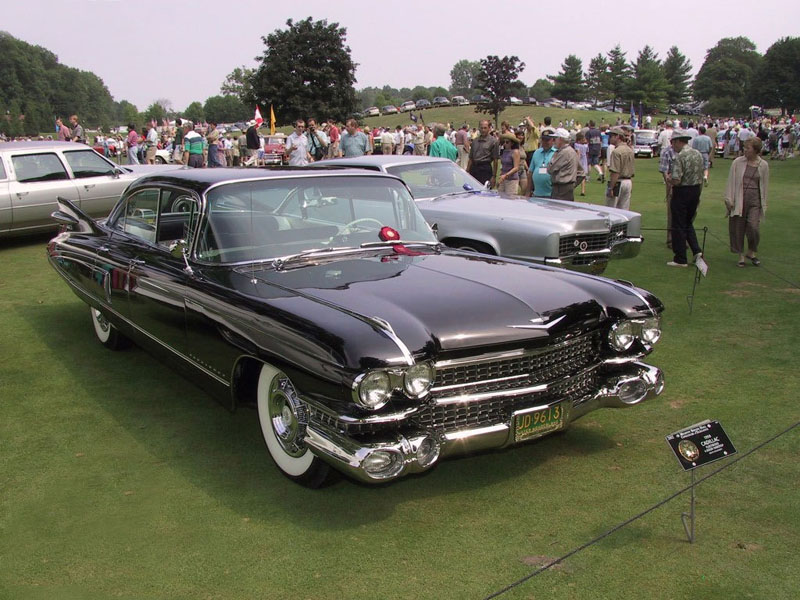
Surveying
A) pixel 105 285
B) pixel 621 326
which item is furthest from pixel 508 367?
pixel 105 285

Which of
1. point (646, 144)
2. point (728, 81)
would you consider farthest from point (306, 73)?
point (728, 81)

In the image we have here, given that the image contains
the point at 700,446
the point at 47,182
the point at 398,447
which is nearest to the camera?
the point at 398,447

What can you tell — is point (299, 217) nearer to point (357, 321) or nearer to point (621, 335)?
point (357, 321)

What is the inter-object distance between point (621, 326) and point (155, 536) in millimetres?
2801

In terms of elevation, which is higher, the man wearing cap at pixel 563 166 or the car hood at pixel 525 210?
the man wearing cap at pixel 563 166

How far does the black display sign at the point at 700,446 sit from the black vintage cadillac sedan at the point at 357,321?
636 millimetres

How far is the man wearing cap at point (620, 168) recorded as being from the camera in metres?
11.4

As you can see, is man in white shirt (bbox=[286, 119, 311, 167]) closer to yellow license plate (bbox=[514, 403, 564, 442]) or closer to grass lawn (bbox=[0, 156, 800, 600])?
grass lawn (bbox=[0, 156, 800, 600])

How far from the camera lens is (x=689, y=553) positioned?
338cm

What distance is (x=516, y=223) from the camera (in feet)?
26.4

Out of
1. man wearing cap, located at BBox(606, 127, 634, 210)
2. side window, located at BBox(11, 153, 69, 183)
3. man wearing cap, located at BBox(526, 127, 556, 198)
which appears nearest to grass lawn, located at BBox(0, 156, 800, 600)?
man wearing cap, located at BBox(526, 127, 556, 198)

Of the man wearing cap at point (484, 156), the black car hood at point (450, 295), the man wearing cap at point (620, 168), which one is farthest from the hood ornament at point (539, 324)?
the man wearing cap at point (484, 156)

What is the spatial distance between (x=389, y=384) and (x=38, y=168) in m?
10.8

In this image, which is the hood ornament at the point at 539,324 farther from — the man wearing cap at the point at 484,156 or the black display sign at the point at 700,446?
the man wearing cap at the point at 484,156
